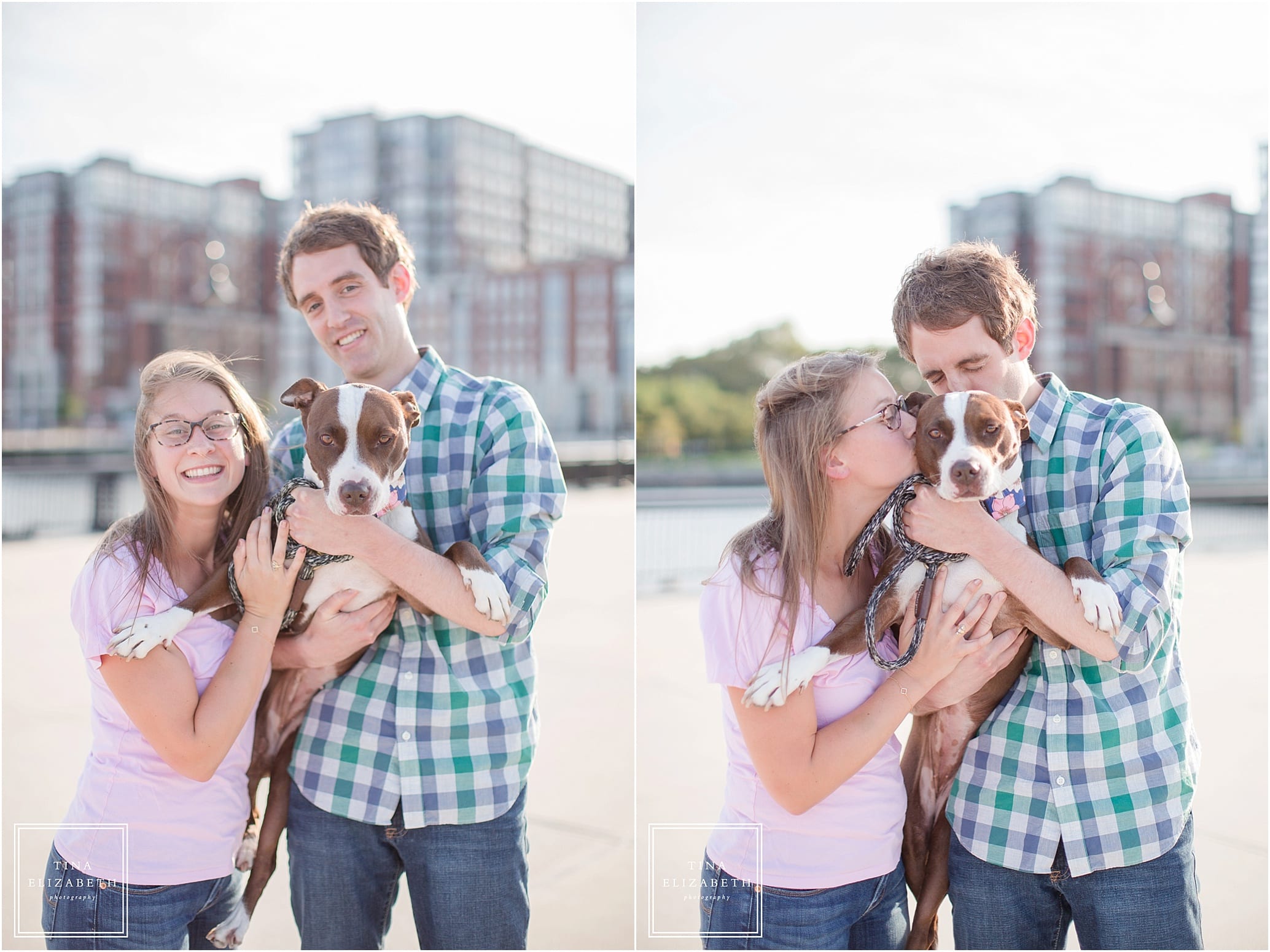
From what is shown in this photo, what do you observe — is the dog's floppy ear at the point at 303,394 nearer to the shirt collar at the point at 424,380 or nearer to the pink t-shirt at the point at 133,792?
the shirt collar at the point at 424,380

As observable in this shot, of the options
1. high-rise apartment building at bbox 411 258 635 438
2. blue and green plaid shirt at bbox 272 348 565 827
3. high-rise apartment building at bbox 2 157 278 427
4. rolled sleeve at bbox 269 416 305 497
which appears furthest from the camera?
high-rise apartment building at bbox 411 258 635 438

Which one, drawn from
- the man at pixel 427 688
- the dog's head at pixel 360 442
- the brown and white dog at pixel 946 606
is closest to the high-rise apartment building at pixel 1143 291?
the brown and white dog at pixel 946 606

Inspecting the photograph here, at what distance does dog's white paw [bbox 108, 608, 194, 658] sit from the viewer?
2070mm

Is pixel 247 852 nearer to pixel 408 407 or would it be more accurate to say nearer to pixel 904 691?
pixel 408 407

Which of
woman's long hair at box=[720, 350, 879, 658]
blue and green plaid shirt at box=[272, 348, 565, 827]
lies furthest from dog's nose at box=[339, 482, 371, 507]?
woman's long hair at box=[720, 350, 879, 658]

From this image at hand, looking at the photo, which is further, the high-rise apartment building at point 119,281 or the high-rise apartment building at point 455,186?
the high-rise apartment building at point 455,186

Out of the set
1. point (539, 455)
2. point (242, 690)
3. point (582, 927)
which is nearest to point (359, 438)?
point (539, 455)

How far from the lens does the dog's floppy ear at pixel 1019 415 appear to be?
7.02 ft

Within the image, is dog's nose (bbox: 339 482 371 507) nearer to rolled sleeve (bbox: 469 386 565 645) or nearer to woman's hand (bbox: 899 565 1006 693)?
rolled sleeve (bbox: 469 386 565 645)

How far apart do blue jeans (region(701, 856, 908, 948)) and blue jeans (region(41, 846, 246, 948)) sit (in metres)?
1.21

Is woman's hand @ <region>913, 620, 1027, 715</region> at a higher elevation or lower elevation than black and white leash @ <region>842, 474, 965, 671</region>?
lower

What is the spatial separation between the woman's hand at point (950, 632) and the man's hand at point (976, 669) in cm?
2

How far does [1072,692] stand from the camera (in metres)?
2.05

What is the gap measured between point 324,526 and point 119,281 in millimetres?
63779
